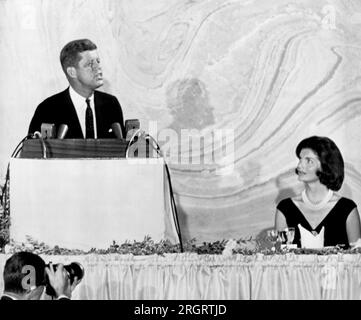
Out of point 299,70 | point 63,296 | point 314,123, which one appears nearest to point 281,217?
point 314,123

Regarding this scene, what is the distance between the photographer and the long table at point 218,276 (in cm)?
304

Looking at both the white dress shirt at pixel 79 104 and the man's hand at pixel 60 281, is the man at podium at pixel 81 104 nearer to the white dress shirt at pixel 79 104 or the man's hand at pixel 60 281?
the white dress shirt at pixel 79 104

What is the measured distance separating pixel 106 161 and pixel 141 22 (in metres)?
0.63

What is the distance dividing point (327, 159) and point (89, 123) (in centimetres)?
105

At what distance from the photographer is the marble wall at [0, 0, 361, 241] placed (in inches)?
120

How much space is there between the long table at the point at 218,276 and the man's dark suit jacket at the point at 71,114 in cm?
55

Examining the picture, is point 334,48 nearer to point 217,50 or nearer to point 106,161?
point 217,50

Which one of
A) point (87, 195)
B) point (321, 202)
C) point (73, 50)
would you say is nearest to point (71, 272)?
point (87, 195)

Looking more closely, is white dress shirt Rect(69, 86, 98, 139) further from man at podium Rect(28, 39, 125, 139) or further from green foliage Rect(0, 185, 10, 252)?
green foliage Rect(0, 185, 10, 252)

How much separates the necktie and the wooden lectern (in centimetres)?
6

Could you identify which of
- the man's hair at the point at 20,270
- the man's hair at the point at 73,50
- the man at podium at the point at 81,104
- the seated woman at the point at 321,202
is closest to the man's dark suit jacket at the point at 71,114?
the man at podium at the point at 81,104

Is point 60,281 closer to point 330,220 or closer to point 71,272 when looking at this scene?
point 71,272

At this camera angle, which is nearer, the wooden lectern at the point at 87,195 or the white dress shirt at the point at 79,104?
the wooden lectern at the point at 87,195

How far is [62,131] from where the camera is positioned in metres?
3.11
